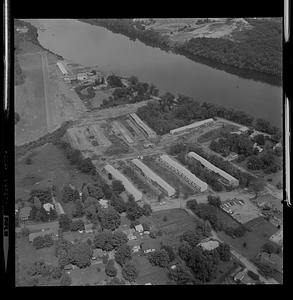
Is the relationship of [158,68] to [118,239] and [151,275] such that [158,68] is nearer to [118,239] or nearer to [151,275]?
[118,239]

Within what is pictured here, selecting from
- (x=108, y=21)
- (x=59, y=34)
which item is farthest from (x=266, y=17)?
(x=59, y=34)

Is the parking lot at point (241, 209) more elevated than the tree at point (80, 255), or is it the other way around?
the parking lot at point (241, 209)

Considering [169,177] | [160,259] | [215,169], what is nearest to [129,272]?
[160,259]

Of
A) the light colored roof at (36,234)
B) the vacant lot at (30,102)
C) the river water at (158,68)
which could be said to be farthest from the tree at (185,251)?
the vacant lot at (30,102)

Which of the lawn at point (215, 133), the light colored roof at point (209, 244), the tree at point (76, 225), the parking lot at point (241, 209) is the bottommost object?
the light colored roof at point (209, 244)

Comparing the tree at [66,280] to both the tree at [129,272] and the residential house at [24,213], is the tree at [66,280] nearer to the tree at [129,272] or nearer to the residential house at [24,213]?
the tree at [129,272]

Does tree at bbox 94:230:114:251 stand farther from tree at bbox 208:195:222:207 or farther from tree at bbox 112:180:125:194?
tree at bbox 208:195:222:207

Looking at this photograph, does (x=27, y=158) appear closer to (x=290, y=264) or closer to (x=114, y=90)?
(x=114, y=90)
